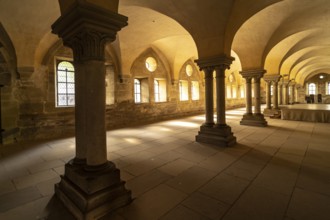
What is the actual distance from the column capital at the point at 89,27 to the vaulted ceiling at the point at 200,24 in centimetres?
263

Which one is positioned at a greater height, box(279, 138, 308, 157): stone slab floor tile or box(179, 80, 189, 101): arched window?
box(179, 80, 189, 101): arched window

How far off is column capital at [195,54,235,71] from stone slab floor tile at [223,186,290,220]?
3.11 metres

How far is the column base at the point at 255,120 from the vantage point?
22.7 feet

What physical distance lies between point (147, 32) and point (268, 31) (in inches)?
163

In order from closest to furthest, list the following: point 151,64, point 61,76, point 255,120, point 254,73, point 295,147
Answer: point 295,147 → point 61,76 → point 255,120 → point 254,73 → point 151,64

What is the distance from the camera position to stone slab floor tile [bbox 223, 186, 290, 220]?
182cm

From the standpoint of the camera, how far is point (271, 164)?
3180mm

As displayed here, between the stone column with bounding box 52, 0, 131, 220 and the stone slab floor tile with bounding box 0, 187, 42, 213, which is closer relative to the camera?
the stone column with bounding box 52, 0, 131, 220

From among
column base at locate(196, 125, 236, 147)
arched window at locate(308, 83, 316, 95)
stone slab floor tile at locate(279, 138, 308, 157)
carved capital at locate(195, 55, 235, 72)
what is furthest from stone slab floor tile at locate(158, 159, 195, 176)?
arched window at locate(308, 83, 316, 95)

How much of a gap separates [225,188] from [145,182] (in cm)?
108

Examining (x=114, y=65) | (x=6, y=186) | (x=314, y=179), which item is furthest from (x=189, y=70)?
(x=6, y=186)

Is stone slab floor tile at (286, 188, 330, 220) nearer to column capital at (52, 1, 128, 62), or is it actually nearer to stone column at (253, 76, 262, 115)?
column capital at (52, 1, 128, 62)

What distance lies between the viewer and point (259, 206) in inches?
77.7

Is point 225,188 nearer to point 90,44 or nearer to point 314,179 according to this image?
point 314,179
